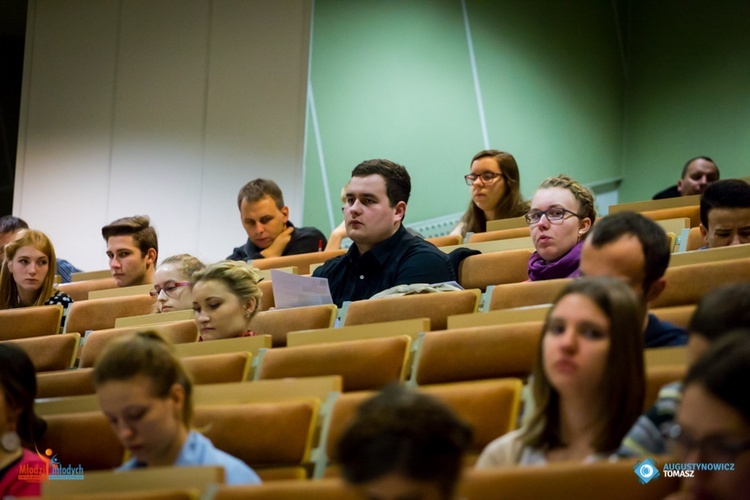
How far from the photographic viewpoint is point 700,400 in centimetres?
121

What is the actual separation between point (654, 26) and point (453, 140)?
7.32ft

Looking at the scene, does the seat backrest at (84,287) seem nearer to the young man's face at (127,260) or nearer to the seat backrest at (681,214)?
the young man's face at (127,260)

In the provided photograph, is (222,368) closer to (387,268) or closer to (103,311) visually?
(387,268)

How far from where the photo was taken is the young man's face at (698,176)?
16.4ft

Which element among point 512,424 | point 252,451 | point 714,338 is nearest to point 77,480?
point 252,451

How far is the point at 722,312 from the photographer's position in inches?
58.3

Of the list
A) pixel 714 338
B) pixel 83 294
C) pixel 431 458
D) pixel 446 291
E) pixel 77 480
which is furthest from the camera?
pixel 83 294

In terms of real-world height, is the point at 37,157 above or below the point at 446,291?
above

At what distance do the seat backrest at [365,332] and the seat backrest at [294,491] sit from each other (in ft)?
3.40

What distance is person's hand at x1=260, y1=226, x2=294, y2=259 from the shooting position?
15.4 ft

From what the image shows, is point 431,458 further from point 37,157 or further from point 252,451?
point 37,157

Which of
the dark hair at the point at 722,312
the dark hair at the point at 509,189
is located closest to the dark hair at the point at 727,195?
the dark hair at the point at 722,312

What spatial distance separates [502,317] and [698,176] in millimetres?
3058

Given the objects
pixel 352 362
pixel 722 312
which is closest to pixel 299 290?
pixel 352 362
